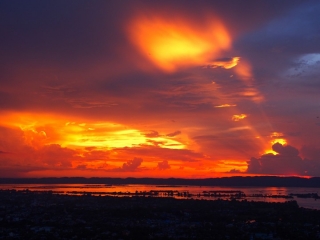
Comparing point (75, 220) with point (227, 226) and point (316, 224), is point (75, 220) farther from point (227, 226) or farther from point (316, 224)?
point (316, 224)

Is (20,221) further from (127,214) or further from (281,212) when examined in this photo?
(281,212)

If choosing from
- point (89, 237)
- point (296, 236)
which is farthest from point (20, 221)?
point (296, 236)

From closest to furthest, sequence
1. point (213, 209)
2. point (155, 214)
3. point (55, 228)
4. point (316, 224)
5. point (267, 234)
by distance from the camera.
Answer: point (267, 234) → point (55, 228) → point (316, 224) → point (155, 214) → point (213, 209)

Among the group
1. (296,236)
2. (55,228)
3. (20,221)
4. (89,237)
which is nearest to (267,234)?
(296,236)

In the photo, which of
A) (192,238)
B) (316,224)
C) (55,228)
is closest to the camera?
(192,238)

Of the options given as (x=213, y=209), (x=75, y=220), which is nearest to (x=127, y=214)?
(x=75, y=220)

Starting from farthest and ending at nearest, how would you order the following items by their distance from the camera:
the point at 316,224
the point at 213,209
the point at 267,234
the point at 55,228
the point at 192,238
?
the point at 213,209
the point at 316,224
the point at 55,228
the point at 267,234
the point at 192,238

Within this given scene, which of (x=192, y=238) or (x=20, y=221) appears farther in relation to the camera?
(x=20, y=221)

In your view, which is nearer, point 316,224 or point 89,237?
point 89,237

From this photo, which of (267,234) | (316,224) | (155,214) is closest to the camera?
(267,234)
